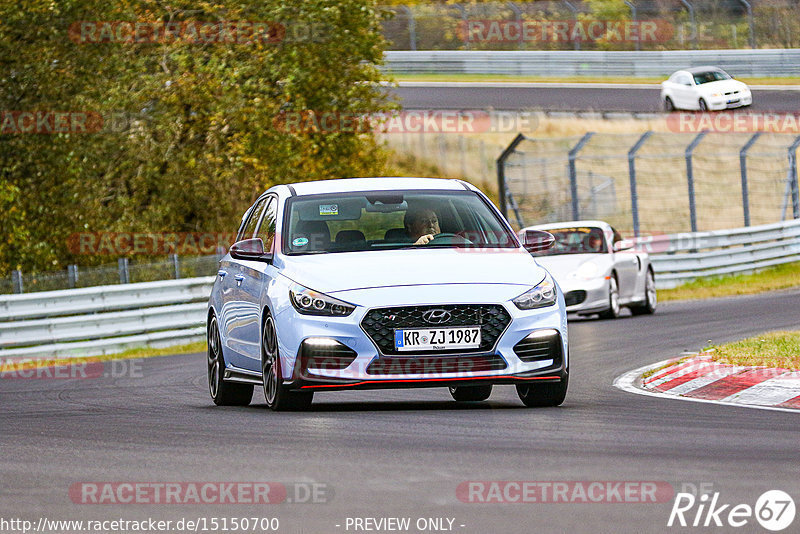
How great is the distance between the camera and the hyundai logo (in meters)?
10.2

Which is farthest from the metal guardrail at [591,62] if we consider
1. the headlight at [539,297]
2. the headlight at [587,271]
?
the headlight at [539,297]

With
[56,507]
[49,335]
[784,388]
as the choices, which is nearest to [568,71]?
[49,335]

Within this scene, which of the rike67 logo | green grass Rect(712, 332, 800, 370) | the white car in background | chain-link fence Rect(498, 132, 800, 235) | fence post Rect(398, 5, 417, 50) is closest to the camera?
the rike67 logo

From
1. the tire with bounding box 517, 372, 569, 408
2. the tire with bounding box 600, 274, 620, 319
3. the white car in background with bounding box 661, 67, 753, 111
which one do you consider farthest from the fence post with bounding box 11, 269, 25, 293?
the white car in background with bounding box 661, 67, 753, 111

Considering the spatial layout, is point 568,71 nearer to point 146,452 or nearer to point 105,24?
point 105,24

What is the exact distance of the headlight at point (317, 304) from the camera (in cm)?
1029

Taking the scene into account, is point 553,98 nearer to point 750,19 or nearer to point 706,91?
point 706,91

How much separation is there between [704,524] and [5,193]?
20129mm

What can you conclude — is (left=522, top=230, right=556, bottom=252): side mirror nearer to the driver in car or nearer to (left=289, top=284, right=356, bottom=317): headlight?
the driver in car

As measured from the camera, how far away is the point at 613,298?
917 inches

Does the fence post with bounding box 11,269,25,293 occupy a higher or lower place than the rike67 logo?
lower

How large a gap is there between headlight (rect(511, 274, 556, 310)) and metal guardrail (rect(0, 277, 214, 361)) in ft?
40.9

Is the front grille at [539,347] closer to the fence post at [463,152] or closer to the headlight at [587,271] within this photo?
the headlight at [587,271]

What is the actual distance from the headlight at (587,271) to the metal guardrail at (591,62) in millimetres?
28073
